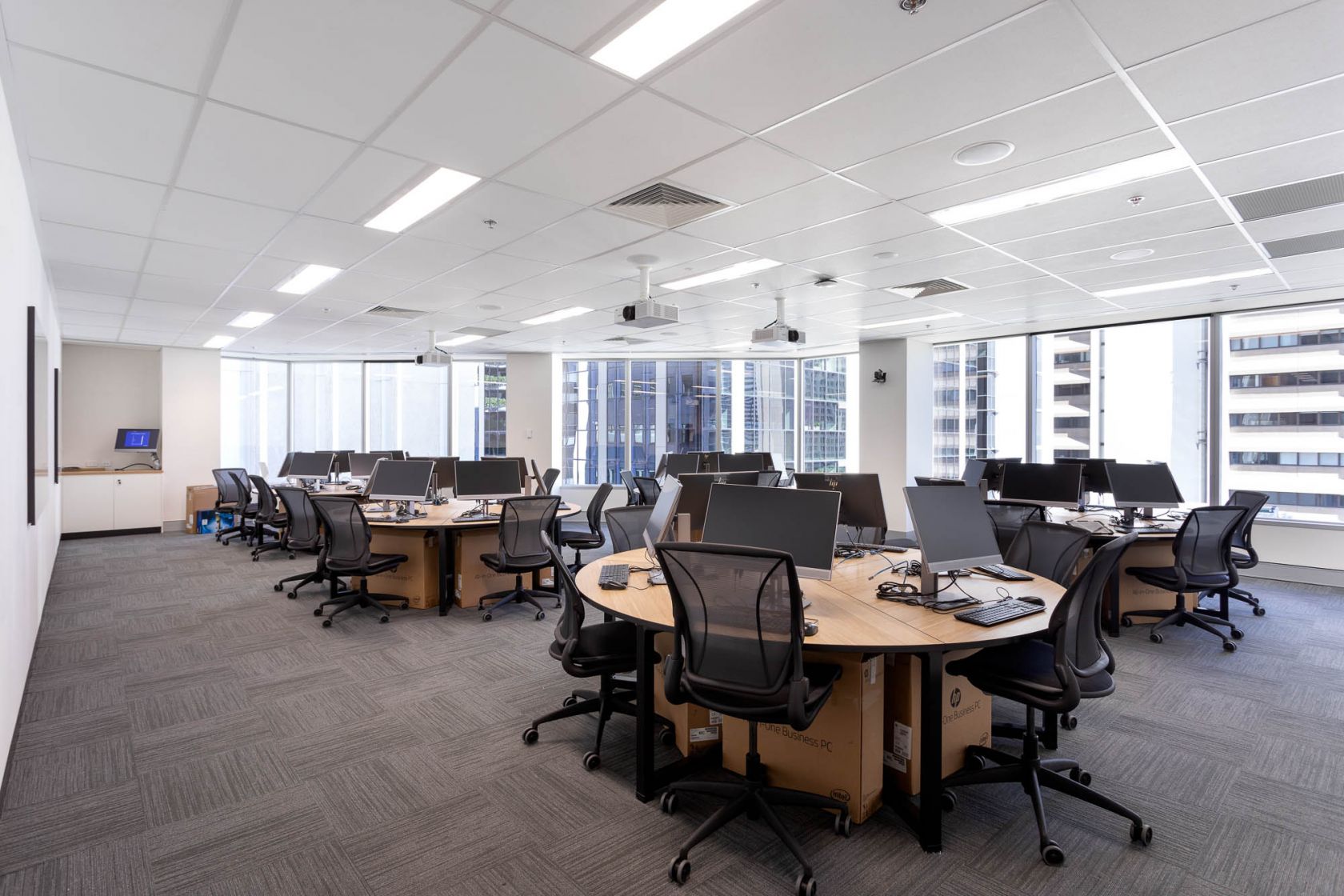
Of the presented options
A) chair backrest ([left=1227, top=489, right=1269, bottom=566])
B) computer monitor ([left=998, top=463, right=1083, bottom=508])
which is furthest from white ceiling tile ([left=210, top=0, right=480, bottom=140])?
chair backrest ([left=1227, top=489, right=1269, bottom=566])

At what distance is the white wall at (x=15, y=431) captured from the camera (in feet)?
8.55

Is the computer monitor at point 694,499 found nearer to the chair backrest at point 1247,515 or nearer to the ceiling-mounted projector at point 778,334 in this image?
the ceiling-mounted projector at point 778,334

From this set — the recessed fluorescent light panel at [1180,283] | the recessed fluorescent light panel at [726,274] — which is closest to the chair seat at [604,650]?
the recessed fluorescent light panel at [726,274]

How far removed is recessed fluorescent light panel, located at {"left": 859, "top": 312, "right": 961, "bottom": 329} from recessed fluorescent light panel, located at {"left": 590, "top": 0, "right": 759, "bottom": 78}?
5.73m

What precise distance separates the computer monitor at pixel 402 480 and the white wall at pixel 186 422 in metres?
5.80

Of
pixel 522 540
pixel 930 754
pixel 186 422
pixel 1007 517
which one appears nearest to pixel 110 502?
pixel 186 422

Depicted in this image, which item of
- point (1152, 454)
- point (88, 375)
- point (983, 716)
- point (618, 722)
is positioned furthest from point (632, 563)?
point (88, 375)

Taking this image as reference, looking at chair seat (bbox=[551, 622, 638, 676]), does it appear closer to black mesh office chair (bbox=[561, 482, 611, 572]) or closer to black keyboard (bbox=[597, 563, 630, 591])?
black keyboard (bbox=[597, 563, 630, 591])

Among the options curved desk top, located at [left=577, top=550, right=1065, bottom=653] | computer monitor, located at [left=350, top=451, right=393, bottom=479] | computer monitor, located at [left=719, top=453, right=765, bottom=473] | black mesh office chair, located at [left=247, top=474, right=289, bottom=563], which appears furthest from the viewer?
computer monitor, located at [left=350, top=451, right=393, bottom=479]

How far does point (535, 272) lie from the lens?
5379mm

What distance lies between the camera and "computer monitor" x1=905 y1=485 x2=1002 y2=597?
9.02ft

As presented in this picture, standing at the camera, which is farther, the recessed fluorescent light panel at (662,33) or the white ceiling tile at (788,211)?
the white ceiling tile at (788,211)

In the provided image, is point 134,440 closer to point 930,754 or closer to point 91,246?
point 91,246

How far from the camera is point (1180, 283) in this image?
5.69 meters
